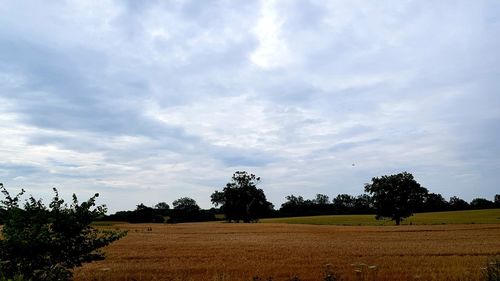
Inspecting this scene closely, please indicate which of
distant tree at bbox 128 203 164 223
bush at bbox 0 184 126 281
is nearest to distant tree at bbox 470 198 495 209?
distant tree at bbox 128 203 164 223

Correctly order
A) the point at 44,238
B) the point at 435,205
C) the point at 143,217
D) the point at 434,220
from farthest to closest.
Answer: the point at 435,205 < the point at 143,217 < the point at 434,220 < the point at 44,238

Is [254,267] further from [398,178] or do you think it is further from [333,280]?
[398,178]

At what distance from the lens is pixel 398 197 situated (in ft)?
309

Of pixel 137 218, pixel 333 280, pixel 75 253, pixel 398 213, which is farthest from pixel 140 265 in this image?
pixel 137 218

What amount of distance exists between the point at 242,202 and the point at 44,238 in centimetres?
12051

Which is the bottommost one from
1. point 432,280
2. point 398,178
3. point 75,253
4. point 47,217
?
Result: point 432,280

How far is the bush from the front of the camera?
12172mm

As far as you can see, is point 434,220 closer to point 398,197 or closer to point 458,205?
point 398,197

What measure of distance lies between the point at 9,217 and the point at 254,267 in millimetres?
12066

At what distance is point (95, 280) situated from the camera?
18.2 metres

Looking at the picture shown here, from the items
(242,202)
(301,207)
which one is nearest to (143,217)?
(242,202)

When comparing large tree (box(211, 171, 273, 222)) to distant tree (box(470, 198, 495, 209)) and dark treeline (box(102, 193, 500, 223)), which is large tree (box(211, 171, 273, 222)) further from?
distant tree (box(470, 198, 495, 209))

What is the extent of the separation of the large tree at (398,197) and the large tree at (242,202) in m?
43.0

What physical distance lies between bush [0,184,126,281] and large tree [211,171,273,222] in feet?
385
